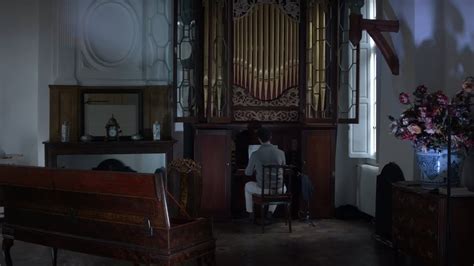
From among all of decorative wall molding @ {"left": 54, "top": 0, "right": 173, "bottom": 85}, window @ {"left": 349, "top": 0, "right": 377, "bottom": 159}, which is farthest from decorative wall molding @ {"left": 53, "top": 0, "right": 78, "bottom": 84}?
window @ {"left": 349, "top": 0, "right": 377, "bottom": 159}

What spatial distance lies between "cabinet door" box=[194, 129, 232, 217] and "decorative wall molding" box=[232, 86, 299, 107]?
1.40ft

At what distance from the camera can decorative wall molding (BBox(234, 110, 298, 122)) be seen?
23.6 ft

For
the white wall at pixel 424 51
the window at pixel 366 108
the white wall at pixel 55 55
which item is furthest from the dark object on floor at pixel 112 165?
the white wall at pixel 424 51

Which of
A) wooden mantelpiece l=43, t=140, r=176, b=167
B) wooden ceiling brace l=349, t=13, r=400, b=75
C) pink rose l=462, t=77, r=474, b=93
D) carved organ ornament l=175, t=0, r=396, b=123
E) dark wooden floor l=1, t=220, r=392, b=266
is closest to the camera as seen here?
pink rose l=462, t=77, r=474, b=93

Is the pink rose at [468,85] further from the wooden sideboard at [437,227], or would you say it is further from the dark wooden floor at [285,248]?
the dark wooden floor at [285,248]

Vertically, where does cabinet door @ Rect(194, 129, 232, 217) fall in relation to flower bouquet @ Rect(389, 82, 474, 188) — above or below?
below

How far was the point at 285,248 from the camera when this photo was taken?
565cm

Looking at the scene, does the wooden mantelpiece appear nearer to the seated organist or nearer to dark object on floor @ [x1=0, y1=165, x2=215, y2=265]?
the seated organist

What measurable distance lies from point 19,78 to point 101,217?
14.3 feet

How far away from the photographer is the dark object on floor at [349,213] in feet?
24.1

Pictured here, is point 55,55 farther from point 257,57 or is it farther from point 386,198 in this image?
point 386,198

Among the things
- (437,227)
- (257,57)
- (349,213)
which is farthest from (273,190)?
(437,227)

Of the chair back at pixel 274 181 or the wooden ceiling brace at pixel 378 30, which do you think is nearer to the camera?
the wooden ceiling brace at pixel 378 30

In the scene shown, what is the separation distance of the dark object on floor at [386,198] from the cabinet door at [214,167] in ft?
6.69
